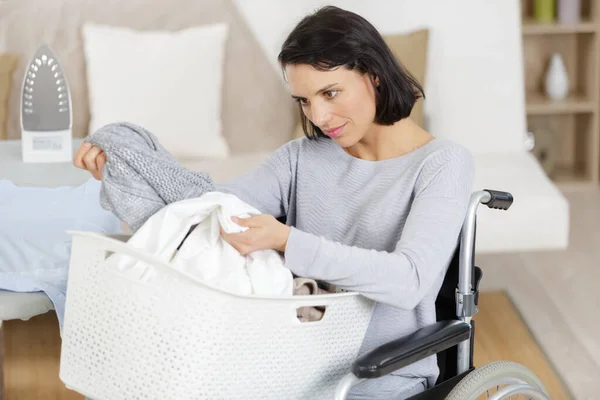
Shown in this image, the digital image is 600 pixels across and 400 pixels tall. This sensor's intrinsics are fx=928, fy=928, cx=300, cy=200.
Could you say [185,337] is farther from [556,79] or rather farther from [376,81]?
[556,79]

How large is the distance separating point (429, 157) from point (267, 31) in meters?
1.83

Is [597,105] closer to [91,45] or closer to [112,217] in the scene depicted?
[91,45]

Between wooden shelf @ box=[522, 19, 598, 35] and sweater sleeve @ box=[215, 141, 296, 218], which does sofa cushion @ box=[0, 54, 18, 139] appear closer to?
sweater sleeve @ box=[215, 141, 296, 218]

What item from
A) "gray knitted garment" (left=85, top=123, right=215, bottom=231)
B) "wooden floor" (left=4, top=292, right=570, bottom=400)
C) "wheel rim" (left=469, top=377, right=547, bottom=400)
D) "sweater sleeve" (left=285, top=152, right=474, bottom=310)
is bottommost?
"wooden floor" (left=4, top=292, right=570, bottom=400)

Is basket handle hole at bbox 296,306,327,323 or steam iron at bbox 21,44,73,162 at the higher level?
steam iron at bbox 21,44,73,162

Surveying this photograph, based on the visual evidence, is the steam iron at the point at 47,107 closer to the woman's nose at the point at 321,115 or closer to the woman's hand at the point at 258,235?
the woman's nose at the point at 321,115

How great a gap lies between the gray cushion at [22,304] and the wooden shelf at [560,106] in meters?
2.65

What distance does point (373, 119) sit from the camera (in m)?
1.43

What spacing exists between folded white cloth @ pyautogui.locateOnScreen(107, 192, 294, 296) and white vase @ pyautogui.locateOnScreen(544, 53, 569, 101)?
292 cm

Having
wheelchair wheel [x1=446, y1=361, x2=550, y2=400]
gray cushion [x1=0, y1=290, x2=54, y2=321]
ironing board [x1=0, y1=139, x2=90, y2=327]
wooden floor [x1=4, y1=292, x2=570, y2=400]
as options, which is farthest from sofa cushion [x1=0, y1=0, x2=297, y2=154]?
wheelchair wheel [x1=446, y1=361, x2=550, y2=400]

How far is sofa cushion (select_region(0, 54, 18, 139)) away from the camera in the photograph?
2930 mm

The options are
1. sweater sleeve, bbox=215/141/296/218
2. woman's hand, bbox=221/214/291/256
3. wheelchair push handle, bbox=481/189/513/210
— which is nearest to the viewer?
woman's hand, bbox=221/214/291/256

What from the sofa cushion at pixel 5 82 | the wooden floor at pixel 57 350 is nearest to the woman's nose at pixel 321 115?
the wooden floor at pixel 57 350

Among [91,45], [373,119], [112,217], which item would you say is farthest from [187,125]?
[373,119]
